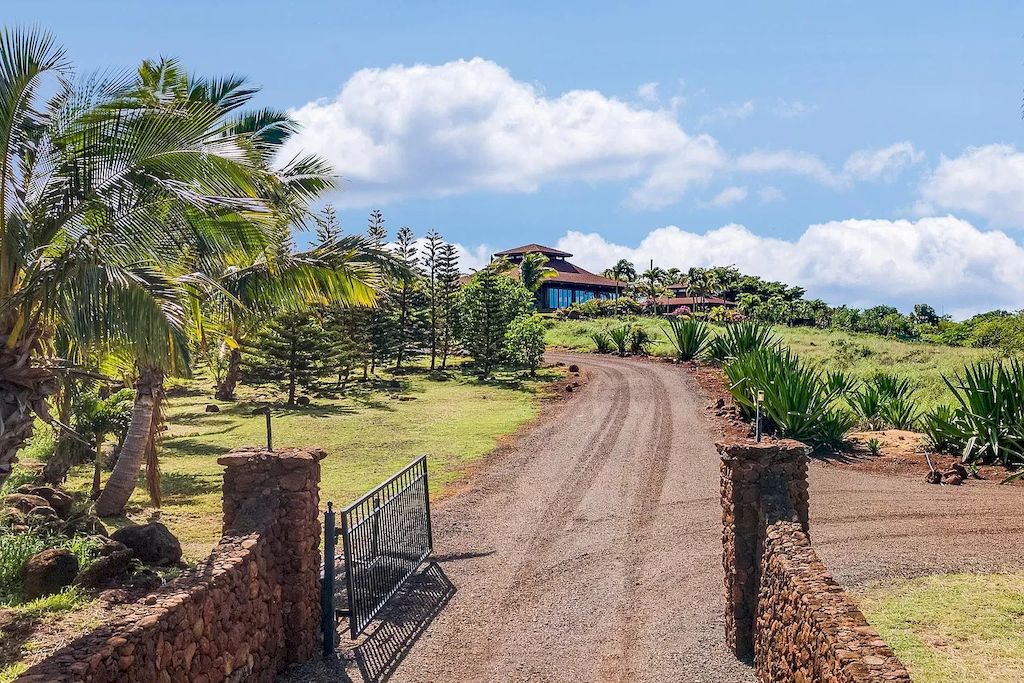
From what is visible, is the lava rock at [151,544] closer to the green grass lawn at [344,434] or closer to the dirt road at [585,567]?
the green grass lawn at [344,434]

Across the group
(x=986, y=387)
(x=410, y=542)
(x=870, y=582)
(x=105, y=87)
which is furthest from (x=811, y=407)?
(x=105, y=87)

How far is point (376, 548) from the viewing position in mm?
9977

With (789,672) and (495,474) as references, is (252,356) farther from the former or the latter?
(789,672)

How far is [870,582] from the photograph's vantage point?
10344 millimetres

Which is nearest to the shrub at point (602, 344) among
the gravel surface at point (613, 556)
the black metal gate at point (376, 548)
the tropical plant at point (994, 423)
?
the gravel surface at point (613, 556)

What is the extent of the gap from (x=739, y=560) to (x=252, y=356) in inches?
1070

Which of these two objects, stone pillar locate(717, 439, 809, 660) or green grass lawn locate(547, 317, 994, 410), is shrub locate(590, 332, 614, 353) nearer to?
green grass lawn locate(547, 317, 994, 410)

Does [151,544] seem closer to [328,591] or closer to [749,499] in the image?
[328,591]

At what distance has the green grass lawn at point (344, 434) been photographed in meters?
15.7

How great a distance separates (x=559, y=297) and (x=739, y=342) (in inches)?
2169

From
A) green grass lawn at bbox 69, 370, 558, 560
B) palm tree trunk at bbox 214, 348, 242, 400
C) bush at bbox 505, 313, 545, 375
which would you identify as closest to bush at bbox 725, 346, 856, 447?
green grass lawn at bbox 69, 370, 558, 560

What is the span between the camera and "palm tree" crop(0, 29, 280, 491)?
8148 millimetres

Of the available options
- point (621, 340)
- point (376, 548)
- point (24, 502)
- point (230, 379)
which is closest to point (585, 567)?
point (376, 548)

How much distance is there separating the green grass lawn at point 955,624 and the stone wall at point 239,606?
595 cm
